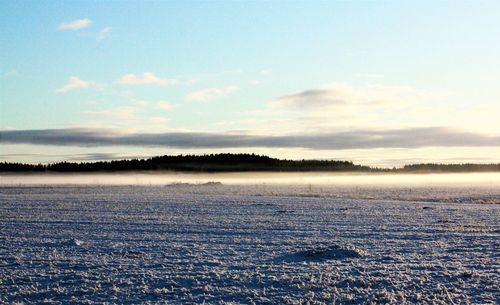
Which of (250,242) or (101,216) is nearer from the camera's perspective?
(250,242)

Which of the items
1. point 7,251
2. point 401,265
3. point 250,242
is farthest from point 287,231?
point 7,251

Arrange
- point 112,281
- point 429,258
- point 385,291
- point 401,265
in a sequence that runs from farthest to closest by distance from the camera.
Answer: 1. point 429,258
2. point 401,265
3. point 112,281
4. point 385,291

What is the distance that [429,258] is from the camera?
15438 mm

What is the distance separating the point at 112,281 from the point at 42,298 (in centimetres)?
167

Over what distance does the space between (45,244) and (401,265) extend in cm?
1111

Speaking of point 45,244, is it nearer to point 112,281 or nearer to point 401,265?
point 112,281

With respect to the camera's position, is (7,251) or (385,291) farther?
(7,251)

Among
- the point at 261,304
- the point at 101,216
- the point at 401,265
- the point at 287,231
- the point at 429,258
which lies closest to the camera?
the point at 261,304

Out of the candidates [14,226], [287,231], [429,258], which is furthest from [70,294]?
[14,226]

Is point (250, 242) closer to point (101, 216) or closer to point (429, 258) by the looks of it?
point (429, 258)

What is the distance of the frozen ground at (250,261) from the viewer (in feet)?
37.2

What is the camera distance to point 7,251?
16672 mm

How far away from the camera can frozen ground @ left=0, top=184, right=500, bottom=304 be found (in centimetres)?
1133

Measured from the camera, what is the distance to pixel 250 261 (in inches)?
585
